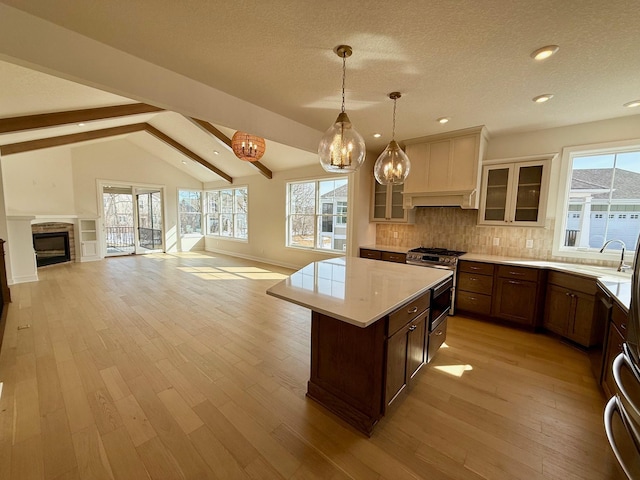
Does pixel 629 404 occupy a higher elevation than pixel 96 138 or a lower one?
lower

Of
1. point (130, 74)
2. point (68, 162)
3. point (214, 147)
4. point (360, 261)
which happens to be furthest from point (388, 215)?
point (68, 162)

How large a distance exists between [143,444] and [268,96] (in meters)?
3.02

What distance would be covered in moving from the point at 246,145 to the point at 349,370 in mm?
3207

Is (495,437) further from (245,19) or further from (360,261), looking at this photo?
(245,19)

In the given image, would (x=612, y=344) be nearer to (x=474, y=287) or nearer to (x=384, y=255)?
(x=474, y=287)

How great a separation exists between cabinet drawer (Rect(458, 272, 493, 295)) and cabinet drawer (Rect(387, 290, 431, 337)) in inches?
68.6

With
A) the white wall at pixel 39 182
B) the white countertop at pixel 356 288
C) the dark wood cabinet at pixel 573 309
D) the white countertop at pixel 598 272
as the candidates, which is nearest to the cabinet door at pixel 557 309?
the dark wood cabinet at pixel 573 309

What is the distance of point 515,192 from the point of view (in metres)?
3.43

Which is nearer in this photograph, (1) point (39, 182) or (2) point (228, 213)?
(1) point (39, 182)

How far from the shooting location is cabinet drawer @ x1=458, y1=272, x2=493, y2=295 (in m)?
3.37

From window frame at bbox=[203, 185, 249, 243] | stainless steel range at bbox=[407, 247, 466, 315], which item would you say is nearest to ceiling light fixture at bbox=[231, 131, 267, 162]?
stainless steel range at bbox=[407, 247, 466, 315]

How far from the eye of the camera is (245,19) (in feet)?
5.28

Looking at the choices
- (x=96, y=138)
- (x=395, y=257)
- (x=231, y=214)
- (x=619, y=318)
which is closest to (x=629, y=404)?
(x=619, y=318)

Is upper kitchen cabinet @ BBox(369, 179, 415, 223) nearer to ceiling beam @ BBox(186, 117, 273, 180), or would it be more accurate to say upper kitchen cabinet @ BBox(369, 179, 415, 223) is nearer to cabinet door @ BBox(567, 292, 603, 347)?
cabinet door @ BBox(567, 292, 603, 347)
